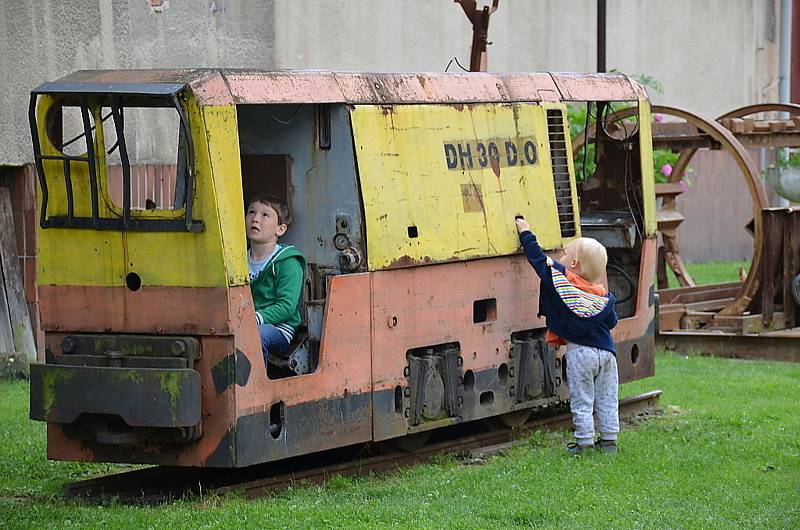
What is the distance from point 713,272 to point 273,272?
15.5m

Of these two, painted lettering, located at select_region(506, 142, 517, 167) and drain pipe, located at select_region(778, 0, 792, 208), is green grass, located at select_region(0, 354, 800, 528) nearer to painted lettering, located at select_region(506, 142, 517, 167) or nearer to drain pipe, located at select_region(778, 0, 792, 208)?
painted lettering, located at select_region(506, 142, 517, 167)

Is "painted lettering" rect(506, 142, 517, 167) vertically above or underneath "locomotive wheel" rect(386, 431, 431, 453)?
above

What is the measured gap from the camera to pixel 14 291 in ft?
42.1

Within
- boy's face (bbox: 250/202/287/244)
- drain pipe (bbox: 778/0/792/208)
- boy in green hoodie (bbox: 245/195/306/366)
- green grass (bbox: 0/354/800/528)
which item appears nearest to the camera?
green grass (bbox: 0/354/800/528)

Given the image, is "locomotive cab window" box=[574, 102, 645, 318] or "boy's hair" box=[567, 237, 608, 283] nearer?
"boy's hair" box=[567, 237, 608, 283]

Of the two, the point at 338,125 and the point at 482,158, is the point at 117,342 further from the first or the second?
the point at 482,158

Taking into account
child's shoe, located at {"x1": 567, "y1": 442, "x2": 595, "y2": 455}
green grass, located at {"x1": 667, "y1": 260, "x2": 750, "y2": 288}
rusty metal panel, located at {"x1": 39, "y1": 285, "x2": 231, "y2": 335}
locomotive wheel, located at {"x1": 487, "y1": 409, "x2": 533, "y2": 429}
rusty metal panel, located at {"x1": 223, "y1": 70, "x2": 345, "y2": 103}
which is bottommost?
green grass, located at {"x1": 667, "y1": 260, "x2": 750, "y2": 288}

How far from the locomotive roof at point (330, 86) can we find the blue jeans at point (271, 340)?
4.02 ft

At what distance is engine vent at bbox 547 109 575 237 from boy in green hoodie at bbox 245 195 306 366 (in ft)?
7.39

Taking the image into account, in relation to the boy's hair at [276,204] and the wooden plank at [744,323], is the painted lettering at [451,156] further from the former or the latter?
the wooden plank at [744,323]

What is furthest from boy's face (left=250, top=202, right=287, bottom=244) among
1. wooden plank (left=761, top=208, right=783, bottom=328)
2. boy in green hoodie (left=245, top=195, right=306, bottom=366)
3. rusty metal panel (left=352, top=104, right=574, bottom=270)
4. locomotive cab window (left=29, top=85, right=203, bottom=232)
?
wooden plank (left=761, top=208, right=783, bottom=328)

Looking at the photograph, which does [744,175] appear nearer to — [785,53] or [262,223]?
[262,223]

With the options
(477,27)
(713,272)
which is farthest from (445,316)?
(713,272)

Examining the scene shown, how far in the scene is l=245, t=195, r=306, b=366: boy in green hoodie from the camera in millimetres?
8266
